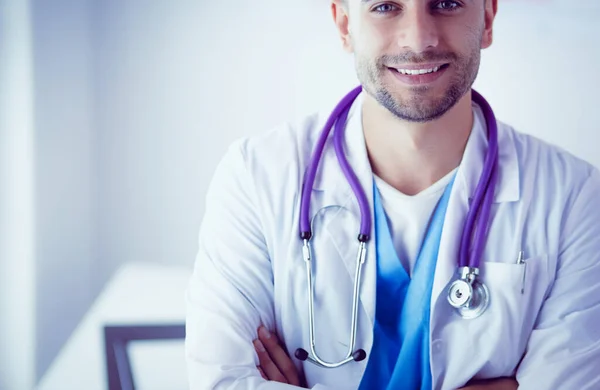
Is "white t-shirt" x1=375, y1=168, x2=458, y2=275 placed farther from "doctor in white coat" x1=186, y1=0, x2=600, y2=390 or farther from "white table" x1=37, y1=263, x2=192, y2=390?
"white table" x1=37, y1=263, x2=192, y2=390

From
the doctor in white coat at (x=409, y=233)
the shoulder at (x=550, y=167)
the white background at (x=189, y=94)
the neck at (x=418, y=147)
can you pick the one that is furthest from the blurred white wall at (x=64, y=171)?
the shoulder at (x=550, y=167)

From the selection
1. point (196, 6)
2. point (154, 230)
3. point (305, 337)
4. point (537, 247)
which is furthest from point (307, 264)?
point (196, 6)

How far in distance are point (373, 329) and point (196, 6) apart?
3.12ft

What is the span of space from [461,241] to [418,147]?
0.62ft

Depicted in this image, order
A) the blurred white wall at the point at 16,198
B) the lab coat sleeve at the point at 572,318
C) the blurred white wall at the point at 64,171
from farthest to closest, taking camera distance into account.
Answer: the blurred white wall at the point at 64,171, the blurred white wall at the point at 16,198, the lab coat sleeve at the point at 572,318

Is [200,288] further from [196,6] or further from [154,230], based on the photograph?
[196,6]

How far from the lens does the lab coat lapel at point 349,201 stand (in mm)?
1203

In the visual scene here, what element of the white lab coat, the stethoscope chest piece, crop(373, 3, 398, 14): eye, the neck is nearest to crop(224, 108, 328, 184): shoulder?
the white lab coat

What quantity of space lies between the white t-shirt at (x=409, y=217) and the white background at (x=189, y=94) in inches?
21.4

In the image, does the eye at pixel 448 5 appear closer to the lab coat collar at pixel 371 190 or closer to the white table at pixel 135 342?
the lab coat collar at pixel 371 190

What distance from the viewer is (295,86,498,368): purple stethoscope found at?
1.15m

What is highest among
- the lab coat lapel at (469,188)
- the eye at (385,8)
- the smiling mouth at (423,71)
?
the eye at (385,8)

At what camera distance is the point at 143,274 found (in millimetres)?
1788

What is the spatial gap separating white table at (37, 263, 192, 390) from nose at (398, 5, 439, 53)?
90 centimetres
